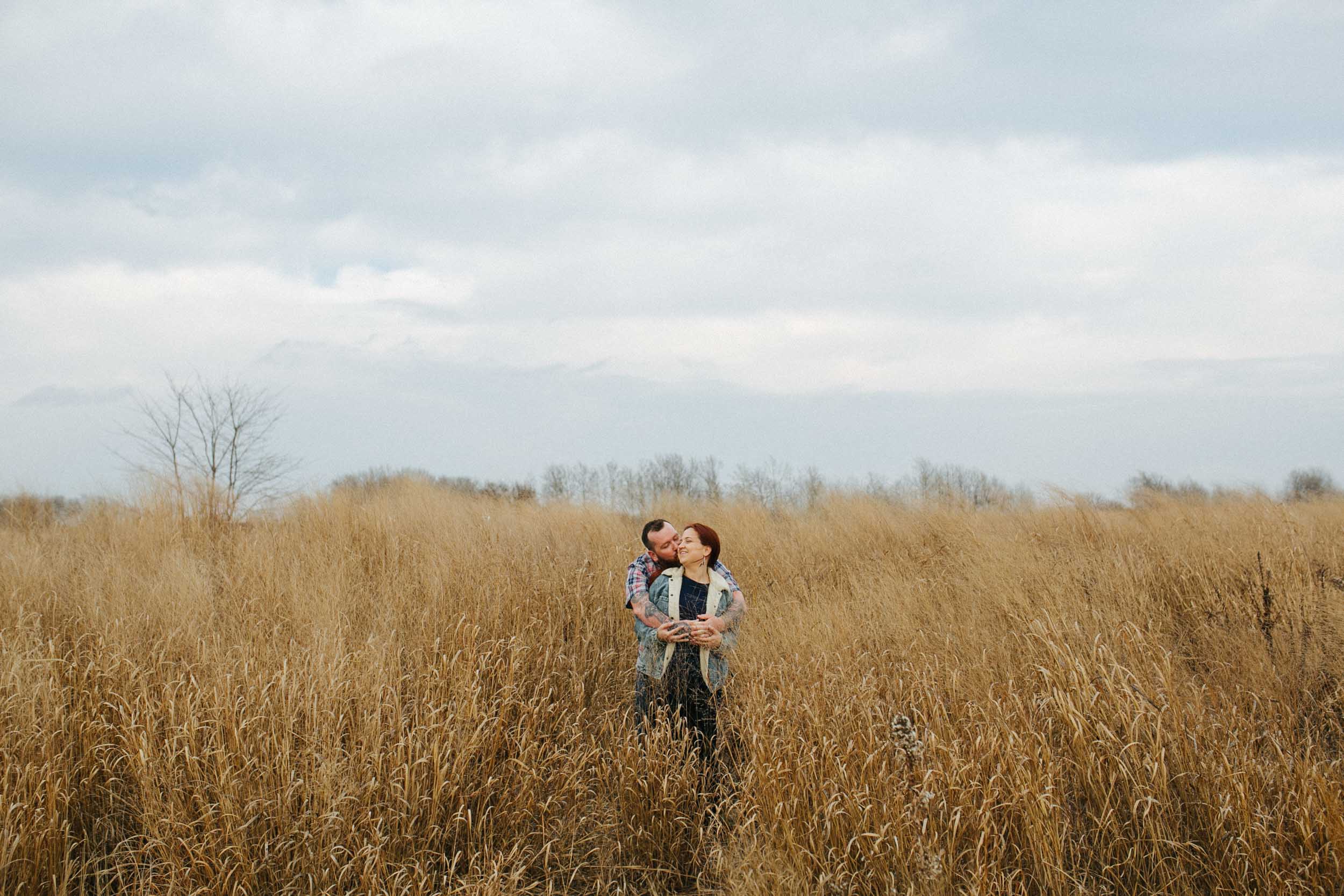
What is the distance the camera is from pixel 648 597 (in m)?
5.05

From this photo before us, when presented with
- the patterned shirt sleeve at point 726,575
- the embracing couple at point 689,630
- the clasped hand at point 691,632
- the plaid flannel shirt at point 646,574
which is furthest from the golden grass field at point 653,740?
the plaid flannel shirt at point 646,574

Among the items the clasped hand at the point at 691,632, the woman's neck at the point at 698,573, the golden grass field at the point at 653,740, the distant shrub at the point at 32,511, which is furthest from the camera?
the distant shrub at the point at 32,511

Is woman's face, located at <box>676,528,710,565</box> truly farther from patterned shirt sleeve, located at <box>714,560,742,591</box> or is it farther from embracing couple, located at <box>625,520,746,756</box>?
patterned shirt sleeve, located at <box>714,560,742,591</box>

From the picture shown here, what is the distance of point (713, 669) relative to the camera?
5074 mm

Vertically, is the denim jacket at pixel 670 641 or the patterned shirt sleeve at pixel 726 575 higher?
the patterned shirt sleeve at pixel 726 575

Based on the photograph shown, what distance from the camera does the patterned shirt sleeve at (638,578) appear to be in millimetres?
5086

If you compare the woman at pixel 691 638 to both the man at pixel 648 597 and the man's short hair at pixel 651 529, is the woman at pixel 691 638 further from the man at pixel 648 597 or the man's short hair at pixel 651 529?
the man's short hair at pixel 651 529

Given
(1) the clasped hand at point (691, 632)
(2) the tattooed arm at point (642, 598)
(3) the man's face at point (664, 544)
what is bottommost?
(1) the clasped hand at point (691, 632)

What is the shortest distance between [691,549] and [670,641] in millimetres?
614

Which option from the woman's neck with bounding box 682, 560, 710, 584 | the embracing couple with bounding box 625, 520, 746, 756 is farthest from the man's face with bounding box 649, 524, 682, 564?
the woman's neck with bounding box 682, 560, 710, 584

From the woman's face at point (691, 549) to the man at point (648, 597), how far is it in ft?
0.46

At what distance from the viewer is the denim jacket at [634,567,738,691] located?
4.94 metres

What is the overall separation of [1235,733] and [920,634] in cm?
215

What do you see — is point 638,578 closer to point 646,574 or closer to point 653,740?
point 646,574
